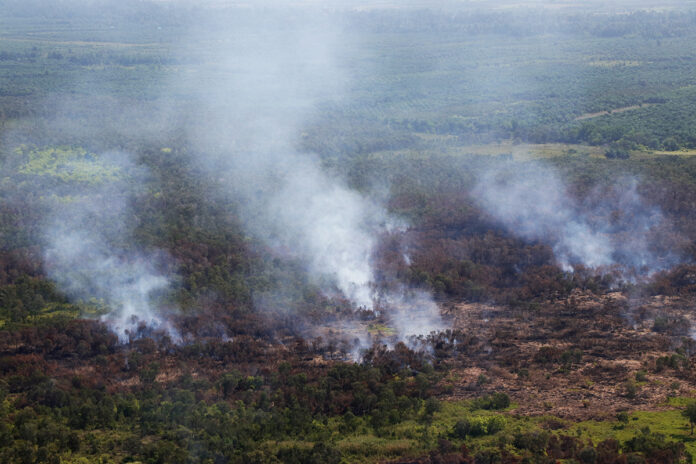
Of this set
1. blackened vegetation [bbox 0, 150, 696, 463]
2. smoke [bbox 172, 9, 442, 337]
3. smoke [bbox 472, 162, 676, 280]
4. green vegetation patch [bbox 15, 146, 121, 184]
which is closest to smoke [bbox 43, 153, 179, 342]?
blackened vegetation [bbox 0, 150, 696, 463]

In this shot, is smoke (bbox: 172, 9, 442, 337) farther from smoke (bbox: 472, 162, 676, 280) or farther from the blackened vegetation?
smoke (bbox: 472, 162, 676, 280)

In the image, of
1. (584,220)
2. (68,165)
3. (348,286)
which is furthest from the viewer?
(68,165)

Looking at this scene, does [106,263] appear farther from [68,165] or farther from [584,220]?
[584,220]

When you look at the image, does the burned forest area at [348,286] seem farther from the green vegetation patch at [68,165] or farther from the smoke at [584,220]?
the green vegetation patch at [68,165]

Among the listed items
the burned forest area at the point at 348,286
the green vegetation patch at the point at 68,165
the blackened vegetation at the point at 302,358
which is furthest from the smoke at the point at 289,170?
the green vegetation patch at the point at 68,165

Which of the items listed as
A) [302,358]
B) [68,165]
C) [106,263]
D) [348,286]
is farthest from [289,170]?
[302,358]

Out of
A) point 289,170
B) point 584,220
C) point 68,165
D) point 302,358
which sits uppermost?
point 68,165
